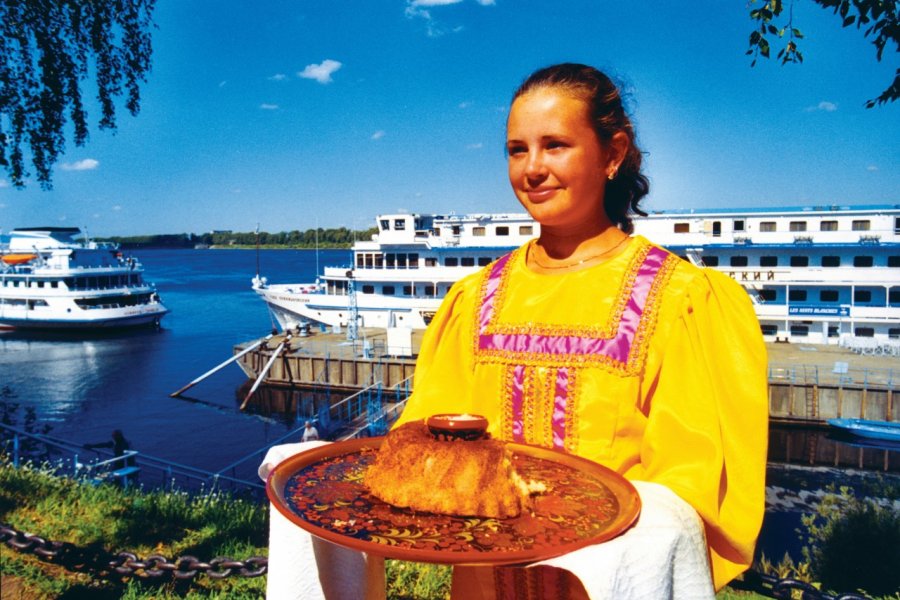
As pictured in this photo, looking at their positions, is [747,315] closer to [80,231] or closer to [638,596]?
[638,596]

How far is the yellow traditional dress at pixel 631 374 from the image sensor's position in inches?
69.4

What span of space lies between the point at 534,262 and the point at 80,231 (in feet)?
206

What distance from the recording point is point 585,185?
219cm

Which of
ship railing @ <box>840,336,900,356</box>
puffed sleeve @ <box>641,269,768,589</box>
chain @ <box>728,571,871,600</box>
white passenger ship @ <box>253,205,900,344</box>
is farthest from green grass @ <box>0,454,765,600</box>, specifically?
ship railing @ <box>840,336,900,356</box>

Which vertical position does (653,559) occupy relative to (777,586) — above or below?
above

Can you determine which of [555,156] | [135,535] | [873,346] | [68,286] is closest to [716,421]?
[555,156]

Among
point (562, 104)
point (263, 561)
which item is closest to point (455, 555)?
point (562, 104)

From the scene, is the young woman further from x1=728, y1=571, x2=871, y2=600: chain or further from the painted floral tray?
x1=728, y1=571, x2=871, y2=600: chain

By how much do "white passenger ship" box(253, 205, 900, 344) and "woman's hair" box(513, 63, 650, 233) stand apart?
31.0m

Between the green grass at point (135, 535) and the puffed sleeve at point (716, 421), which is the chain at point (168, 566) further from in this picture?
the puffed sleeve at point (716, 421)

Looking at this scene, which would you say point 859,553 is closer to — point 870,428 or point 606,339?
point 606,339

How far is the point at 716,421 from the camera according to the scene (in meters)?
1.82

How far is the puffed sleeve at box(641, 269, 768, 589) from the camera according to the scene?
1.72 meters

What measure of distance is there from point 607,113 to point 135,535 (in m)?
5.43
